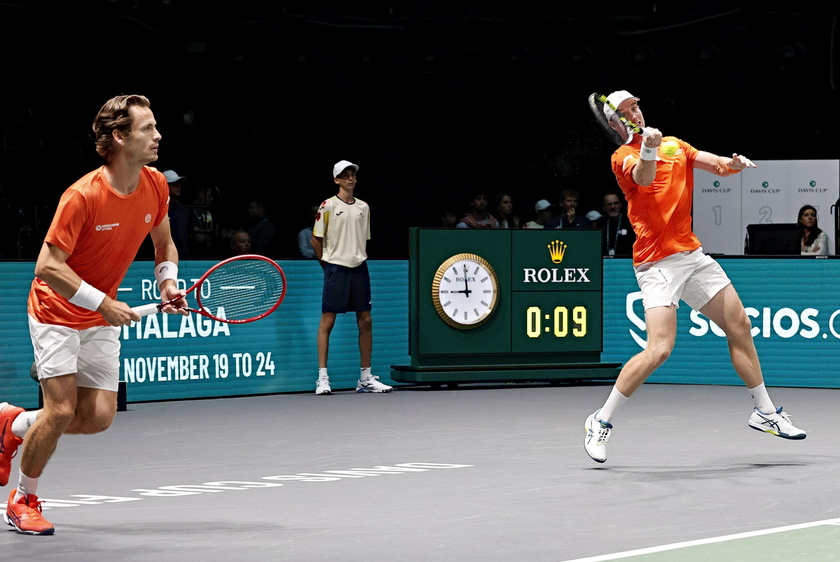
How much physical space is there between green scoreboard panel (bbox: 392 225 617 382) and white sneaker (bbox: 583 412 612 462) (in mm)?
5002

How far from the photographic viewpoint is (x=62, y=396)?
5934 millimetres

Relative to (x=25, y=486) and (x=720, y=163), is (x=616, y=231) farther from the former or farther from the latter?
(x=25, y=486)

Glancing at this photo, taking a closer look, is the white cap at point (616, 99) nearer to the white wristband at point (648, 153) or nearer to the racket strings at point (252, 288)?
the white wristband at point (648, 153)

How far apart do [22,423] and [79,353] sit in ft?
1.57

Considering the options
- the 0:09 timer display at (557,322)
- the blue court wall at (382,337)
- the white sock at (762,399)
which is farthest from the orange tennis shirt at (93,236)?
the 0:09 timer display at (557,322)

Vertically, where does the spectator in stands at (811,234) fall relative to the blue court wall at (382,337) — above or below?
above

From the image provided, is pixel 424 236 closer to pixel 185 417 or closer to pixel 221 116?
pixel 185 417

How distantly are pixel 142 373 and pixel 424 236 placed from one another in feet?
9.61

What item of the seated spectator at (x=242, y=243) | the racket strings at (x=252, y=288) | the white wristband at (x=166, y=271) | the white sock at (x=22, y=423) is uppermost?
the seated spectator at (x=242, y=243)

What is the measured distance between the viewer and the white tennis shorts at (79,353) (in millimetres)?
5910

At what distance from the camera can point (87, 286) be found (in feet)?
18.8

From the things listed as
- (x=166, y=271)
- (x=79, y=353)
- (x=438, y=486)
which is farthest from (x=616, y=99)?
(x=79, y=353)

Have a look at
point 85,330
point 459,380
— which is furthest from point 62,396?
point 459,380

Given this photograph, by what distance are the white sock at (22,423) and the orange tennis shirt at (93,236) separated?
49 cm
